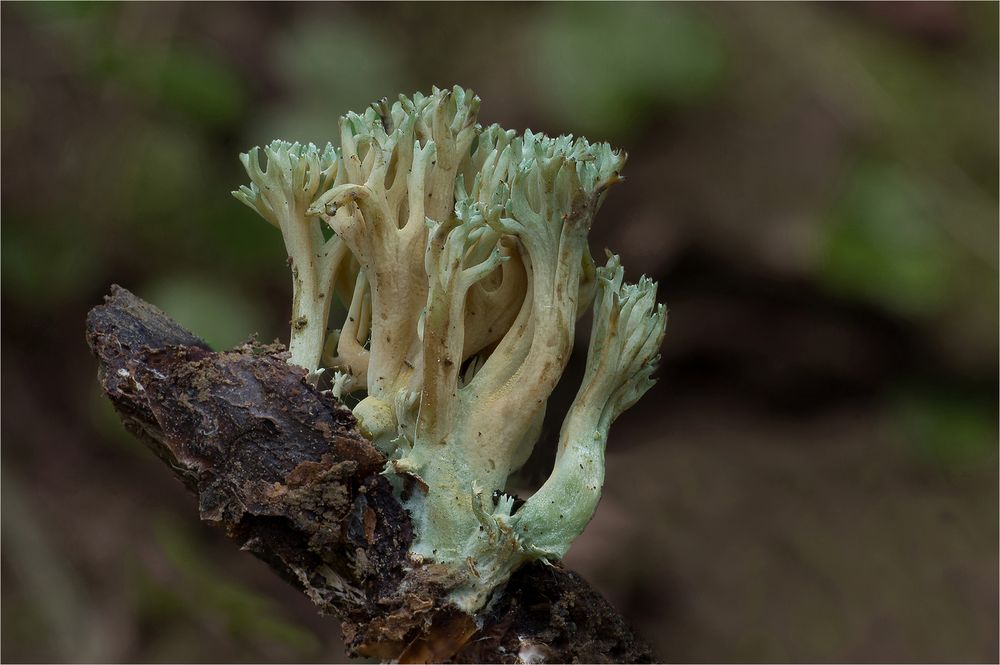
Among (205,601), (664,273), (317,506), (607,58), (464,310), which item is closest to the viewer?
(317,506)

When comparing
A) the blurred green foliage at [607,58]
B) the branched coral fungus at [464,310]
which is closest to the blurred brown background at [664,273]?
the blurred green foliage at [607,58]

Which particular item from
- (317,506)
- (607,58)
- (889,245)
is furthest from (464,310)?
(889,245)

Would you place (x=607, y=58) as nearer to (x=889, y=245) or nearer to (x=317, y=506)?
(x=889, y=245)

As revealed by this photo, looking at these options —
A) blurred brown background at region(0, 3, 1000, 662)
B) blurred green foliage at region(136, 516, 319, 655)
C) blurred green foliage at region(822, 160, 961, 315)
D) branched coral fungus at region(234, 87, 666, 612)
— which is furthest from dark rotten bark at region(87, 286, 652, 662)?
blurred green foliage at region(822, 160, 961, 315)

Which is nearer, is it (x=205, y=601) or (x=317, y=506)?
(x=317, y=506)

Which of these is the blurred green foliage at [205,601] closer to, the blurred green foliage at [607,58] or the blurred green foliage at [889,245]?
the blurred green foliage at [607,58]

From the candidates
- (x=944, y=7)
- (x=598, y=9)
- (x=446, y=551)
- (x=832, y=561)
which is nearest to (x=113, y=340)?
(x=446, y=551)

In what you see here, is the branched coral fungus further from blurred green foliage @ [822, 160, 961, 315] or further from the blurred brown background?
blurred green foliage @ [822, 160, 961, 315]

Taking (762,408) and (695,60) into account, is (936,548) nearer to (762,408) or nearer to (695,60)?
(762,408)
